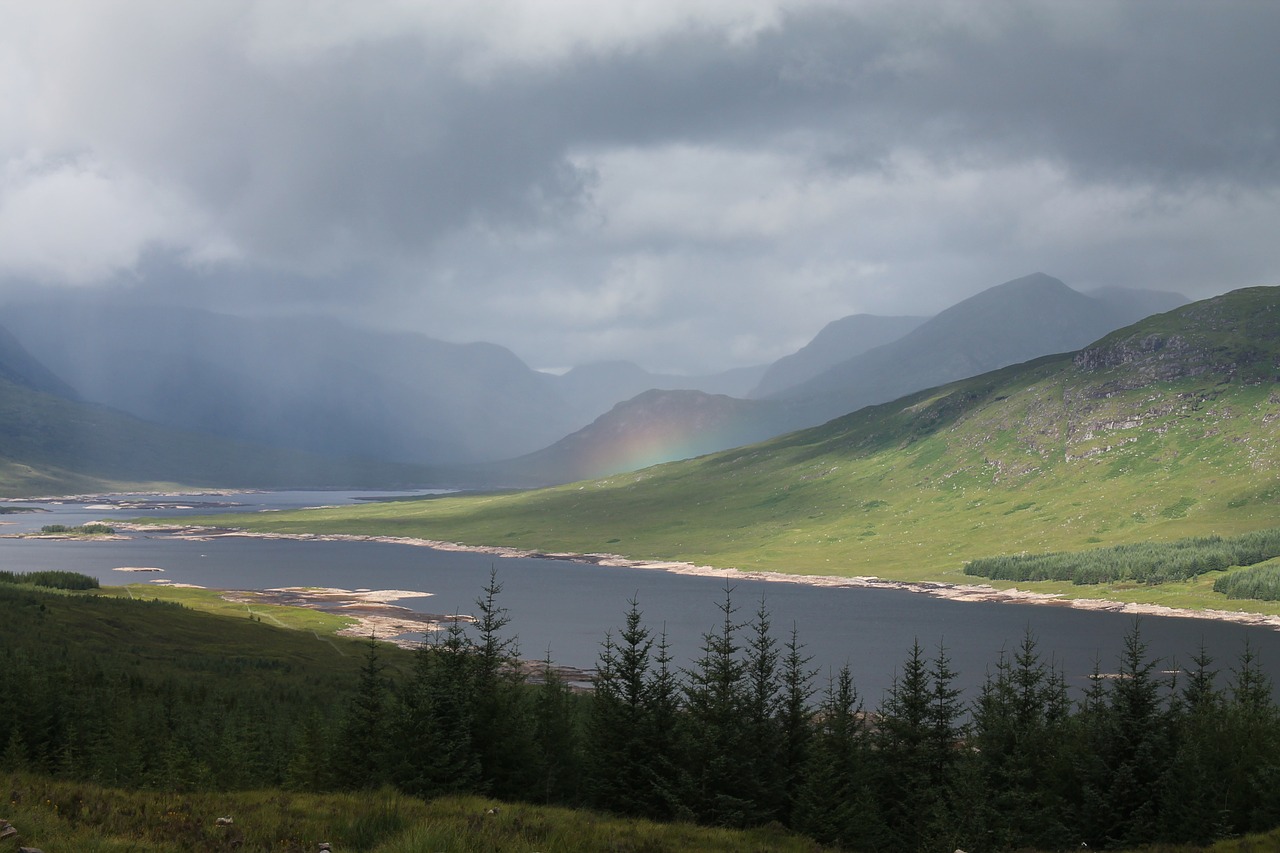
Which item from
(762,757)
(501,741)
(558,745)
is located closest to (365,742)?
(501,741)

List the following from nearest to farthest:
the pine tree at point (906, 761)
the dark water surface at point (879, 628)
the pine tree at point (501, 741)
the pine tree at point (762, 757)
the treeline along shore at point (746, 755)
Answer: the treeline along shore at point (746, 755) → the pine tree at point (501, 741) → the pine tree at point (762, 757) → the pine tree at point (906, 761) → the dark water surface at point (879, 628)

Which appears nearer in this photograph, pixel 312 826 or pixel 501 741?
pixel 312 826

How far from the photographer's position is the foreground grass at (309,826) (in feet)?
57.3

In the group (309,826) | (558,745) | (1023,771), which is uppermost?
(309,826)

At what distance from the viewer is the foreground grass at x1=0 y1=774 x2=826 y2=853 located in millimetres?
17469

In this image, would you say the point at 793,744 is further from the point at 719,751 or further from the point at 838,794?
the point at 719,751

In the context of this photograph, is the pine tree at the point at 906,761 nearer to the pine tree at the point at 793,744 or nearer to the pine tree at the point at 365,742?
the pine tree at the point at 793,744

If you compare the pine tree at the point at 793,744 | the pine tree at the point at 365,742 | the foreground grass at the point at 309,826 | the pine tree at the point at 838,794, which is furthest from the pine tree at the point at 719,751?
the foreground grass at the point at 309,826

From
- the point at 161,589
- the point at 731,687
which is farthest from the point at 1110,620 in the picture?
the point at 161,589

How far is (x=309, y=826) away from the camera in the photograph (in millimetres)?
19891

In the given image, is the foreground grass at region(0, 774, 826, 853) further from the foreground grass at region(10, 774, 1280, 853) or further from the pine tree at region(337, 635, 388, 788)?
the pine tree at region(337, 635, 388, 788)

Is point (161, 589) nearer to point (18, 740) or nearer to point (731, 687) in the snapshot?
point (18, 740)

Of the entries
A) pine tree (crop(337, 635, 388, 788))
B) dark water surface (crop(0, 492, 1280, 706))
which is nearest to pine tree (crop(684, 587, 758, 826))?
pine tree (crop(337, 635, 388, 788))

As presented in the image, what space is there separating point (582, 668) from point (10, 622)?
219 ft
